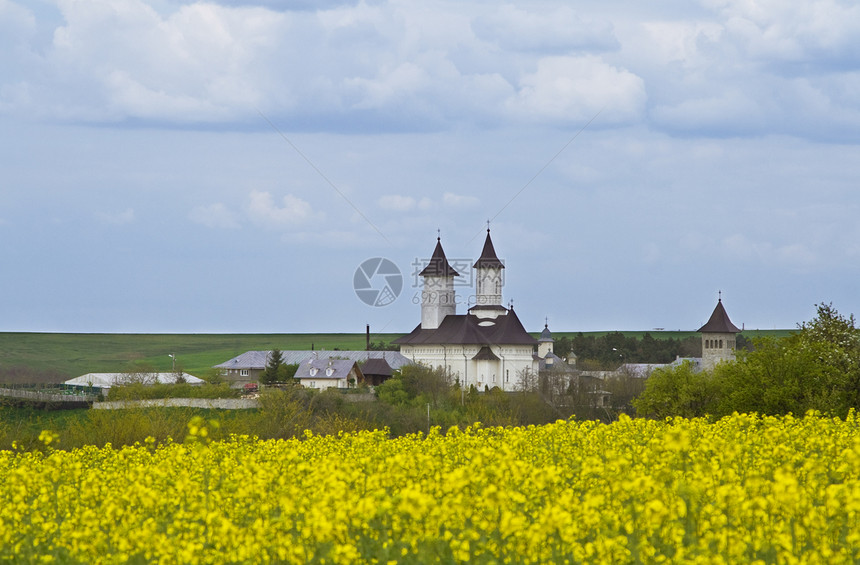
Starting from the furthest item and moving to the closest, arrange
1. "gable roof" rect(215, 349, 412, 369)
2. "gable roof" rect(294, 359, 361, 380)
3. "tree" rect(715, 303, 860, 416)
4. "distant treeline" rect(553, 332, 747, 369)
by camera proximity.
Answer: "distant treeline" rect(553, 332, 747, 369), "gable roof" rect(215, 349, 412, 369), "gable roof" rect(294, 359, 361, 380), "tree" rect(715, 303, 860, 416)

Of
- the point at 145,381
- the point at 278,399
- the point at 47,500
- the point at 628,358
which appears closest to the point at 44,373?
the point at 145,381

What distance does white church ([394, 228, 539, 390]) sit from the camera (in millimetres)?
103125

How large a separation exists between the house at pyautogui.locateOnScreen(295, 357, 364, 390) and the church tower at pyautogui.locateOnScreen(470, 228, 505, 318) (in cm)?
1580

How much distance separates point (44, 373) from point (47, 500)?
109555mm

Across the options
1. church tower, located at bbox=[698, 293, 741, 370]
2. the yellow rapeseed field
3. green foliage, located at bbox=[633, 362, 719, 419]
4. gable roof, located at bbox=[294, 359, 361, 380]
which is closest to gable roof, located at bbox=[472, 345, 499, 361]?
gable roof, located at bbox=[294, 359, 361, 380]

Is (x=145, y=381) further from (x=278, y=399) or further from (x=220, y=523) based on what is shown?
(x=220, y=523)

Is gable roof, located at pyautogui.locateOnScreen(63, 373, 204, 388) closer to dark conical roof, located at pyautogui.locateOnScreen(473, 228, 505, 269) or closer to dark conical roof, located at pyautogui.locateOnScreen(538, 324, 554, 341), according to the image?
dark conical roof, located at pyautogui.locateOnScreen(473, 228, 505, 269)

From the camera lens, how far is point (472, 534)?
916 centimetres

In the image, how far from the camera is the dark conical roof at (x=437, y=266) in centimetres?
10900

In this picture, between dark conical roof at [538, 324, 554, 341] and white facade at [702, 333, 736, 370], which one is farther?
dark conical roof at [538, 324, 554, 341]

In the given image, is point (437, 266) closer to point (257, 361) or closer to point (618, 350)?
point (257, 361)

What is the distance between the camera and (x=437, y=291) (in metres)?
108

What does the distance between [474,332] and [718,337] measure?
25.6 metres

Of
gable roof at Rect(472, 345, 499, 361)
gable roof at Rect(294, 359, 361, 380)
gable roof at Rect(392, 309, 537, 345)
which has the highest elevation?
gable roof at Rect(392, 309, 537, 345)
